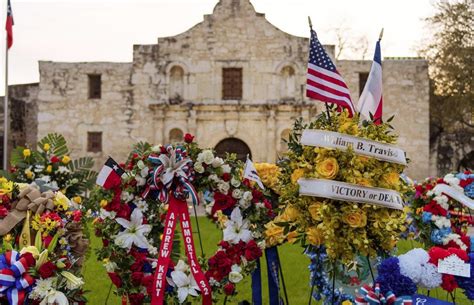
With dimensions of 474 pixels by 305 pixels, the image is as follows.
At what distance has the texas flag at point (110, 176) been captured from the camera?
7004 millimetres

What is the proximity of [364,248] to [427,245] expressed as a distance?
3343mm

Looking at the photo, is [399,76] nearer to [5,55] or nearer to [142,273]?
[5,55]

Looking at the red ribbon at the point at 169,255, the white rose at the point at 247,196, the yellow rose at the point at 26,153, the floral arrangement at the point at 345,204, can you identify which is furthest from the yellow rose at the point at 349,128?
the yellow rose at the point at 26,153

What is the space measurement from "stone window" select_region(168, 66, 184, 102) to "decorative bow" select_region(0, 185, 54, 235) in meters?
17.6

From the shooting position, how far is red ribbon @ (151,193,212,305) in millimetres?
6734

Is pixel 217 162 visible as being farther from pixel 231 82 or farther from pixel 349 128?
pixel 231 82

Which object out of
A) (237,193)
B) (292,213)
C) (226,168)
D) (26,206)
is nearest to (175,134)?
(226,168)

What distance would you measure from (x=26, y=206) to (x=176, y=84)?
713 inches

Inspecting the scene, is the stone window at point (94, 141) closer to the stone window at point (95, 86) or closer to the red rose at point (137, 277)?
the stone window at point (95, 86)

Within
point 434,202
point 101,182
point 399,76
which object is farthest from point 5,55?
point 434,202

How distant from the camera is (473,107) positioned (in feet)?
82.1

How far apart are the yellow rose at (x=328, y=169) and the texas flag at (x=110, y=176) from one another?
9.12 feet

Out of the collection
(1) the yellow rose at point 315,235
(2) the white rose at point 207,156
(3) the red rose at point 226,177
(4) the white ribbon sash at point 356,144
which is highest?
(4) the white ribbon sash at point 356,144

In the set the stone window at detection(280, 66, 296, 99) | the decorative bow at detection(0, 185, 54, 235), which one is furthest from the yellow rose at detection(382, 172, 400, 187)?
the stone window at detection(280, 66, 296, 99)
